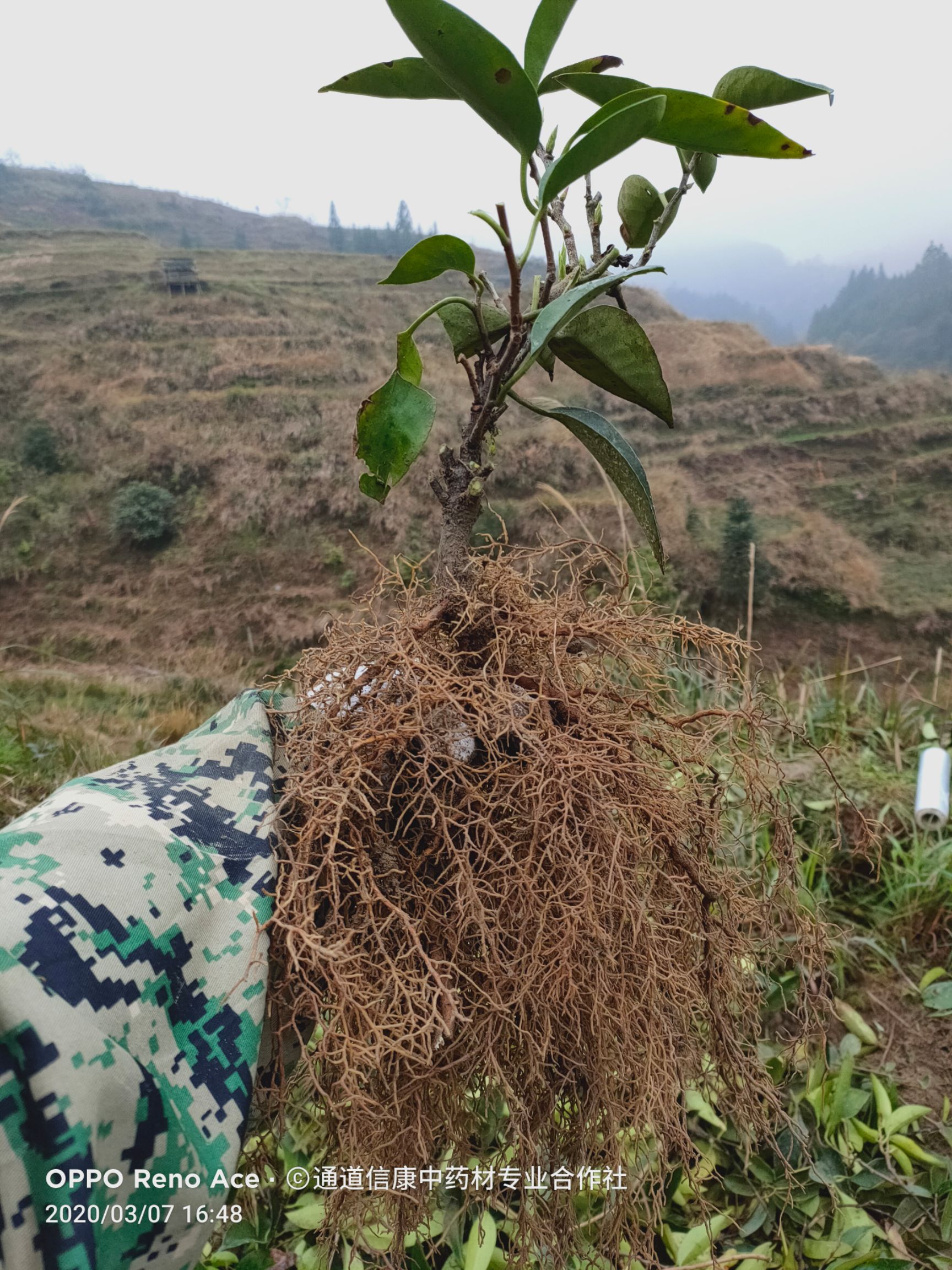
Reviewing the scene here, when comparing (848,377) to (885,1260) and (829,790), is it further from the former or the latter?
(885,1260)

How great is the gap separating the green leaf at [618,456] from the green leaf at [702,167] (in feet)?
0.63

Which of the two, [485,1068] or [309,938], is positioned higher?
[309,938]

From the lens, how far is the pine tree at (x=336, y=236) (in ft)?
7.82

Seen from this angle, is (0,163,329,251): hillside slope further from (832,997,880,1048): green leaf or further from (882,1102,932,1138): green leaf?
(882,1102,932,1138): green leaf

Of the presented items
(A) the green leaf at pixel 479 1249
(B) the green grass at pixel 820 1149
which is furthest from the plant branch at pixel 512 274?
(A) the green leaf at pixel 479 1249

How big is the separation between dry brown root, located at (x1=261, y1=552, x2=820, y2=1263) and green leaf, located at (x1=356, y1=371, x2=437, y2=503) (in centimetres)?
12

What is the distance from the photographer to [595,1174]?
0.52 meters

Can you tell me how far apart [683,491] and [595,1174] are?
1583 millimetres

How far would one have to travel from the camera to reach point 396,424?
489 millimetres

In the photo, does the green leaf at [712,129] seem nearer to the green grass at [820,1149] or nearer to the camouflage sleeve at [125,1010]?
the green grass at [820,1149]

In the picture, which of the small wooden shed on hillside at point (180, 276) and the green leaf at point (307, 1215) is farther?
the small wooden shed on hillside at point (180, 276)

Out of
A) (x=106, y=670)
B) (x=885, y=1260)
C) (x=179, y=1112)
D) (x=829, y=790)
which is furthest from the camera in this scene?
(x=106, y=670)

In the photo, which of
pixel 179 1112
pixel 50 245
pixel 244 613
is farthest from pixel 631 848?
pixel 50 245

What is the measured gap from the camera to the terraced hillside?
162cm
